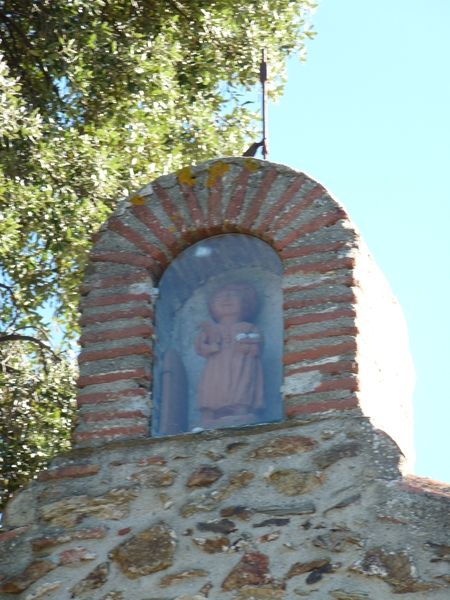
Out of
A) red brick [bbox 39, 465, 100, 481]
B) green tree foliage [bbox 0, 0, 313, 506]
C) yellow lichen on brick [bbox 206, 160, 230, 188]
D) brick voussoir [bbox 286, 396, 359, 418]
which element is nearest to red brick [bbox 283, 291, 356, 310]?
brick voussoir [bbox 286, 396, 359, 418]

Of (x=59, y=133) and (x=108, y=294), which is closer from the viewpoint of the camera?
(x=108, y=294)

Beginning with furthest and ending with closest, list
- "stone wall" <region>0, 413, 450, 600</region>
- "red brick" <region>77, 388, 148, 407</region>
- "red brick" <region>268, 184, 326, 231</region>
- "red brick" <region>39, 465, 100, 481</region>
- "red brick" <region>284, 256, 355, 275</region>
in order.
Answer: "red brick" <region>268, 184, 326, 231</region> → "red brick" <region>77, 388, 148, 407</region> → "red brick" <region>284, 256, 355, 275</region> → "red brick" <region>39, 465, 100, 481</region> → "stone wall" <region>0, 413, 450, 600</region>

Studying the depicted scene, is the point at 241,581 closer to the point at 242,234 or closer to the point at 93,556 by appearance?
the point at 93,556

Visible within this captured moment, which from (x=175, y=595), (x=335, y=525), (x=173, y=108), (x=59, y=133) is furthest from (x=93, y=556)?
(x=173, y=108)

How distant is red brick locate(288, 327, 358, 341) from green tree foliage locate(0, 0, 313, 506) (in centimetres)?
307

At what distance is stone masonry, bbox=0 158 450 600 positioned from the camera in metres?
5.85

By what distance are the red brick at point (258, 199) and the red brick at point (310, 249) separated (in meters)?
0.24

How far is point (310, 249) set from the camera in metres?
6.73

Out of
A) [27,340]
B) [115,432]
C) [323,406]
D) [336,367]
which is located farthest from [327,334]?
[27,340]

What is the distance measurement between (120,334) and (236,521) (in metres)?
1.21

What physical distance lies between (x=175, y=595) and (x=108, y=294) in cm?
162

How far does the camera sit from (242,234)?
6.98 metres

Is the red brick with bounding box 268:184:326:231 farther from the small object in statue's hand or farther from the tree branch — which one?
the tree branch

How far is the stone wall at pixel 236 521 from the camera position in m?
5.78
